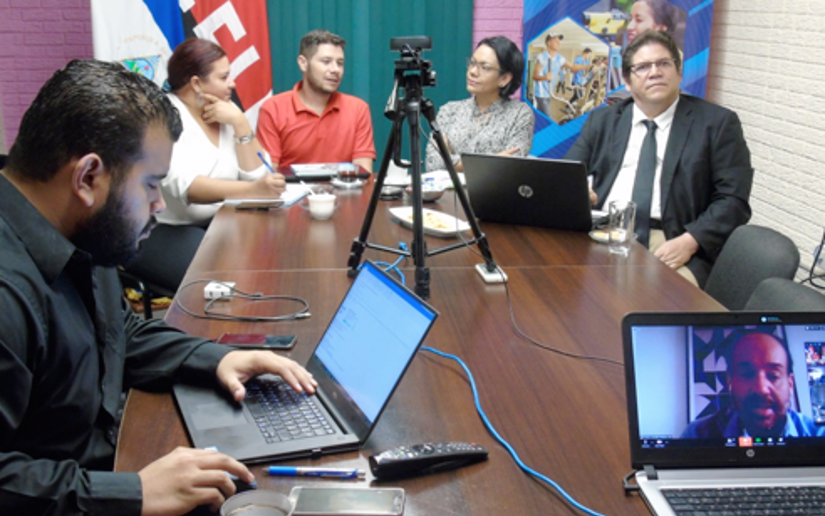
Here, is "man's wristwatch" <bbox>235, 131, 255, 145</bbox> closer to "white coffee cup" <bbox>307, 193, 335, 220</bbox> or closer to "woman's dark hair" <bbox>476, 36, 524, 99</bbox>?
"white coffee cup" <bbox>307, 193, 335, 220</bbox>

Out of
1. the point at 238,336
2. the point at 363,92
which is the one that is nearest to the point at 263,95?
the point at 363,92

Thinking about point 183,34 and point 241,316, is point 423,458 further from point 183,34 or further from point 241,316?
point 183,34

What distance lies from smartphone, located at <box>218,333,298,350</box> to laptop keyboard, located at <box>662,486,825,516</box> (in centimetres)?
80

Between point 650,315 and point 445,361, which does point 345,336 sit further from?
point 650,315

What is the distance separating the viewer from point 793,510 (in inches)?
42.5

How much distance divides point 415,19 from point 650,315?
3.78 meters

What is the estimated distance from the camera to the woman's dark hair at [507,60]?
3631 millimetres

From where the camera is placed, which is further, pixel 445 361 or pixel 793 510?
pixel 445 361

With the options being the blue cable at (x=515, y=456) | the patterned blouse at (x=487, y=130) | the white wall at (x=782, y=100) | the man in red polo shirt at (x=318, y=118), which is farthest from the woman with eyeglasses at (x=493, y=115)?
the blue cable at (x=515, y=456)

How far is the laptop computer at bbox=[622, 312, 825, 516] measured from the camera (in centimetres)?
113

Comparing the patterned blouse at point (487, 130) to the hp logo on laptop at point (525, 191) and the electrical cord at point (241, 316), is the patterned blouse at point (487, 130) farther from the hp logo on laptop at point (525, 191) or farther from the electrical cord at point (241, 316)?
the electrical cord at point (241, 316)

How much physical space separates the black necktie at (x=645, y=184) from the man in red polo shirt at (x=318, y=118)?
1402 millimetres

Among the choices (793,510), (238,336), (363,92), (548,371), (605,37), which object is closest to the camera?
(793,510)

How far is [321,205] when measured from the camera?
2.59 metres
